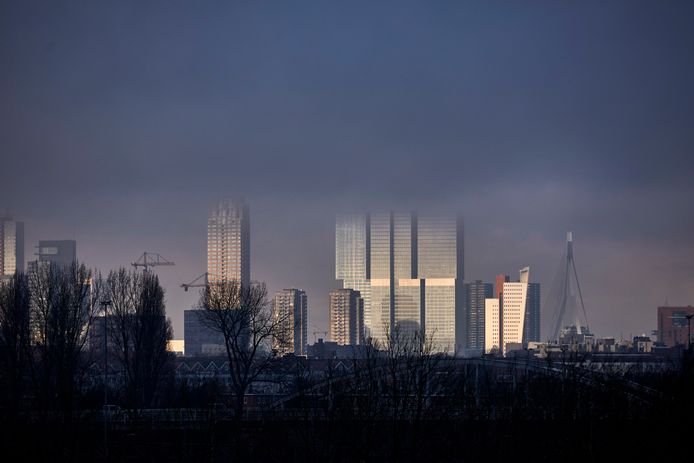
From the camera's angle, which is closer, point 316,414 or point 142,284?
point 316,414

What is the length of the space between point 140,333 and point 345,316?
455ft

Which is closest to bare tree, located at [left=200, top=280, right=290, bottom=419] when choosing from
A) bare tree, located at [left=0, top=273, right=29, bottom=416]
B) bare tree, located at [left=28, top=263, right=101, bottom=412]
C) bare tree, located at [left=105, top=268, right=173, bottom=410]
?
bare tree, located at [left=105, top=268, right=173, bottom=410]

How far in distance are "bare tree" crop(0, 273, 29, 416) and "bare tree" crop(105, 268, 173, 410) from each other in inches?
171

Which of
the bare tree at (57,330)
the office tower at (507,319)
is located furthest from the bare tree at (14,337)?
the office tower at (507,319)

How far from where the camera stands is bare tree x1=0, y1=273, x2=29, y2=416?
41291 mm

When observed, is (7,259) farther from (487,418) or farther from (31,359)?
(487,418)

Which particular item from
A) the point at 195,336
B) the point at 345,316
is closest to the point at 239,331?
the point at 195,336

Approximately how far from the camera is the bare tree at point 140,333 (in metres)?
46.2

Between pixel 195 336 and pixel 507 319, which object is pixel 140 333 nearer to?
pixel 195 336

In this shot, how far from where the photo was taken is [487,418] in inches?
1238

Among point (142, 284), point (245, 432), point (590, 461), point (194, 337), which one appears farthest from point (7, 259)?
point (590, 461)

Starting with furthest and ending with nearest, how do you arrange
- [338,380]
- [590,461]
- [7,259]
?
1. [7,259]
2. [338,380]
3. [590,461]

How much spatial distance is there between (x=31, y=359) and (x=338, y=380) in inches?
570

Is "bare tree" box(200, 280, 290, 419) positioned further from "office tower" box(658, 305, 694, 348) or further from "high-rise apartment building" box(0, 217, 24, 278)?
"high-rise apartment building" box(0, 217, 24, 278)
